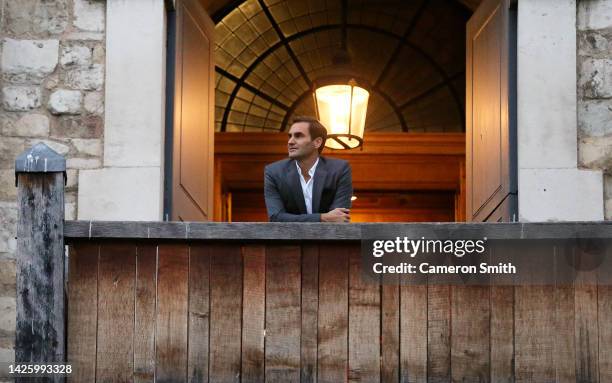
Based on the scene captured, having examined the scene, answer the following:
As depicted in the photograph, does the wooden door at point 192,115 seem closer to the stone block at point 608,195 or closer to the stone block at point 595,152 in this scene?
the stone block at point 595,152

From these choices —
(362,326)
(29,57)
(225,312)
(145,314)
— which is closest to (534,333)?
(362,326)

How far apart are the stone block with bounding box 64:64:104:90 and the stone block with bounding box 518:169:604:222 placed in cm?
283

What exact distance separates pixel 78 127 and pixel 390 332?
3.22 m

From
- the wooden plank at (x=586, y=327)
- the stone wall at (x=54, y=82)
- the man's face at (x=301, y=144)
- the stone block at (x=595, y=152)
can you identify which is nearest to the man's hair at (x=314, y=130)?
the man's face at (x=301, y=144)

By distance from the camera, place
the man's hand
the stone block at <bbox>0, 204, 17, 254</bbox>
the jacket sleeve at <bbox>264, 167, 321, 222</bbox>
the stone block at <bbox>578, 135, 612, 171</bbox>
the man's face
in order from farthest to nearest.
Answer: the stone block at <bbox>578, 135, 612, 171</bbox> → the stone block at <bbox>0, 204, 17, 254</bbox> → the man's face → the jacket sleeve at <bbox>264, 167, 321, 222</bbox> → the man's hand

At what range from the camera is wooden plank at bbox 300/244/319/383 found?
5906 millimetres

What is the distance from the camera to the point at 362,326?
19.5ft

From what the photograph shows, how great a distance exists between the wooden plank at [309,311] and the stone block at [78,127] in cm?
276

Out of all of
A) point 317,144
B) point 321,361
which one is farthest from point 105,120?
point 321,361

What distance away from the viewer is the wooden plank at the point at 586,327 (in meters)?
5.88

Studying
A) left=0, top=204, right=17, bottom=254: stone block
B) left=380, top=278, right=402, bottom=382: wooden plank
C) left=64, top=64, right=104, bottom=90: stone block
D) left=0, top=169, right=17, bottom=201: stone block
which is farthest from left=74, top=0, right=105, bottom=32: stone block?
left=380, top=278, right=402, bottom=382: wooden plank

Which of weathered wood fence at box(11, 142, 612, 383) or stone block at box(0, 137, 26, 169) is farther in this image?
stone block at box(0, 137, 26, 169)

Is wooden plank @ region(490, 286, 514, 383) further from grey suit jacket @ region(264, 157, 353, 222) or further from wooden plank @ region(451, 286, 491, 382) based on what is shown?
grey suit jacket @ region(264, 157, 353, 222)

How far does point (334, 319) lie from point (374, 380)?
0.34 metres
